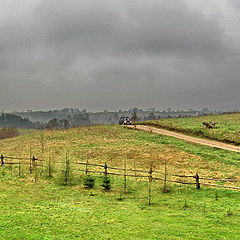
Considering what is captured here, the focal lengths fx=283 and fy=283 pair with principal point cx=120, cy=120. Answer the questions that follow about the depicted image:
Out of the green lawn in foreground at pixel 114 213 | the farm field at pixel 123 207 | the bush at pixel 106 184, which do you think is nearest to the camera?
the green lawn in foreground at pixel 114 213

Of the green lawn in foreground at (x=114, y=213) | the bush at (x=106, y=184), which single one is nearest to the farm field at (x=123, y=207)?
the green lawn in foreground at (x=114, y=213)

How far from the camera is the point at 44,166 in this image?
25.5 meters

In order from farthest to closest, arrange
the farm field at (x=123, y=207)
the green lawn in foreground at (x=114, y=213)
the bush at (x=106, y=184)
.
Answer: the bush at (x=106, y=184), the farm field at (x=123, y=207), the green lawn in foreground at (x=114, y=213)

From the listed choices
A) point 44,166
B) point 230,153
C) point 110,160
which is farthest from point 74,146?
point 230,153

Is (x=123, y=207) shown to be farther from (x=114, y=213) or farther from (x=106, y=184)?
(x=106, y=184)

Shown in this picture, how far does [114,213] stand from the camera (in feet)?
47.6

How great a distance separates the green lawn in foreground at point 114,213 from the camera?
1146 centimetres

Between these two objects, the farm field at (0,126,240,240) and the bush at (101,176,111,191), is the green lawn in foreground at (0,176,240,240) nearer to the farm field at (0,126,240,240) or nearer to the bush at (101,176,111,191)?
the farm field at (0,126,240,240)

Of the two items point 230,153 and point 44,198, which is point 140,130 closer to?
point 230,153

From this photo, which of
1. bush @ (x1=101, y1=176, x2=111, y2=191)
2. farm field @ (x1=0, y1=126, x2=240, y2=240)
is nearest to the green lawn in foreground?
farm field @ (x1=0, y1=126, x2=240, y2=240)

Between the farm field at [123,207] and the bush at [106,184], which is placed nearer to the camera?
the farm field at [123,207]

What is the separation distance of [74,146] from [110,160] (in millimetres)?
10329

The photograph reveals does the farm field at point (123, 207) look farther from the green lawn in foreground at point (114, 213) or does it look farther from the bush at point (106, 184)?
the bush at point (106, 184)

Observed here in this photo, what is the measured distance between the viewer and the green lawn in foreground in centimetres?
1146
